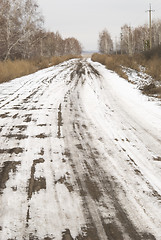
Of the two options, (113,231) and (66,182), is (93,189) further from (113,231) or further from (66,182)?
(113,231)

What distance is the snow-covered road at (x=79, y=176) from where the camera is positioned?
4.49ft

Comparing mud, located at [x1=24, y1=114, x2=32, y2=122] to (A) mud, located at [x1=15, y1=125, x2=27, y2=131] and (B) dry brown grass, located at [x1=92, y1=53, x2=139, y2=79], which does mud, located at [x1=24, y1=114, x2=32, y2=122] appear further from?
(B) dry brown grass, located at [x1=92, y1=53, x2=139, y2=79]

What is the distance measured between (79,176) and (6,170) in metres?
0.76

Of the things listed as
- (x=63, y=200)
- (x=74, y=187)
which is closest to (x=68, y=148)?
(x=74, y=187)

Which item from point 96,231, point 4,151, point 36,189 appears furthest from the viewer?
point 4,151

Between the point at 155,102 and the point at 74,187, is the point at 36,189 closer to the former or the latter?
the point at 74,187

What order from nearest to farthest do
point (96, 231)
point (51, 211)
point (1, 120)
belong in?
1. point (96, 231)
2. point (51, 211)
3. point (1, 120)

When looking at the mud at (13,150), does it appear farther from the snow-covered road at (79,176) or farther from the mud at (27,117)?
the mud at (27,117)

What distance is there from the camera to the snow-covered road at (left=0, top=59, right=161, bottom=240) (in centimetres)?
137

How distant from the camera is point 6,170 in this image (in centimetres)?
199

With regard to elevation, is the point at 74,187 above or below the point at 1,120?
below

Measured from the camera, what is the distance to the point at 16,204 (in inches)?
60.6

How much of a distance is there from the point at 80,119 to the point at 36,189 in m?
2.01

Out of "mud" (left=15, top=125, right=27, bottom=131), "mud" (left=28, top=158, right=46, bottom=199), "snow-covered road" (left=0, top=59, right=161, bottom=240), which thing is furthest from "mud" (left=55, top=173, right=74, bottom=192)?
"mud" (left=15, top=125, right=27, bottom=131)
